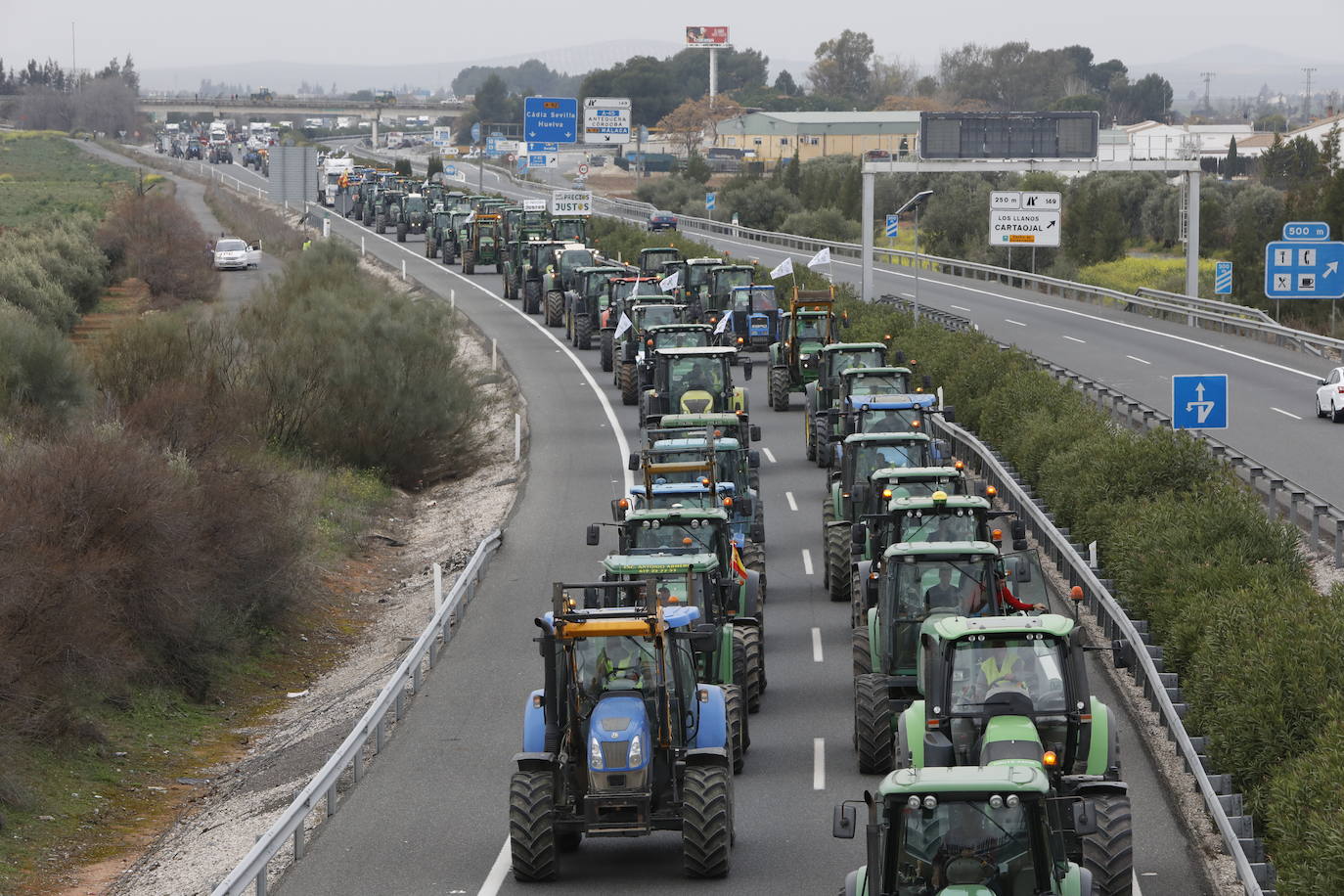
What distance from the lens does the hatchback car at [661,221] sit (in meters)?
90.9

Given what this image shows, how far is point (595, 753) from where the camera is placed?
1407 centimetres

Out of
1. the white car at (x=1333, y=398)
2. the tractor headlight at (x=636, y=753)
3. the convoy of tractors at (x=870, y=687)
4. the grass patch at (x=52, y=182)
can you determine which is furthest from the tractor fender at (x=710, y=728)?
the grass patch at (x=52, y=182)

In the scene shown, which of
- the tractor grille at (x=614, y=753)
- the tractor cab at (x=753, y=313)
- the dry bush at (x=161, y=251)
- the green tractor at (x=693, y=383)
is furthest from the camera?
the dry bush at (x=161, y=251)

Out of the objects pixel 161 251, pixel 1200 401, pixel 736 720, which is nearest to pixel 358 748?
pixel 736 720

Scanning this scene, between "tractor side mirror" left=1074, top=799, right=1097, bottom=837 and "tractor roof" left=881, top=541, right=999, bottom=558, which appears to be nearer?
"tractor side mirror" left=1074, top=799, right=1097, bottom=837

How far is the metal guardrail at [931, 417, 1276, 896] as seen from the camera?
1355 centimetres

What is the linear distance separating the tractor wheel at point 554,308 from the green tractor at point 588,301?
3327 millimetres

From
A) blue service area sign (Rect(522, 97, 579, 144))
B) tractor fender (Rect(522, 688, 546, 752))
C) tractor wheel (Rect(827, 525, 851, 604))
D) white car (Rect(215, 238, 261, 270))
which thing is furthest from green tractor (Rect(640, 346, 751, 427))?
blue service area sign (Rect(522, 97, 579, 144))

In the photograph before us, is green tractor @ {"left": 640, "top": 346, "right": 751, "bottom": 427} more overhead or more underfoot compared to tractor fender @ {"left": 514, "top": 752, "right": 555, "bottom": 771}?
more overhead

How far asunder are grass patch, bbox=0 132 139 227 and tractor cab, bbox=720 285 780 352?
149 feet

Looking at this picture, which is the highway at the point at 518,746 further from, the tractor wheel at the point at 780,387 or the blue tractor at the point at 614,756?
the tractor wheel at the point at 780,387

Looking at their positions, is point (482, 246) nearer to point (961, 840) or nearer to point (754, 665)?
point (754, 665)

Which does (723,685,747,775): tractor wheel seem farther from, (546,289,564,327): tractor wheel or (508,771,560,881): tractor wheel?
(546,289,564,327): tractor wheel

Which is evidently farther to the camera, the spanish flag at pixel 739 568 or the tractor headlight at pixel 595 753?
the spanish flag at pixel 739 568
